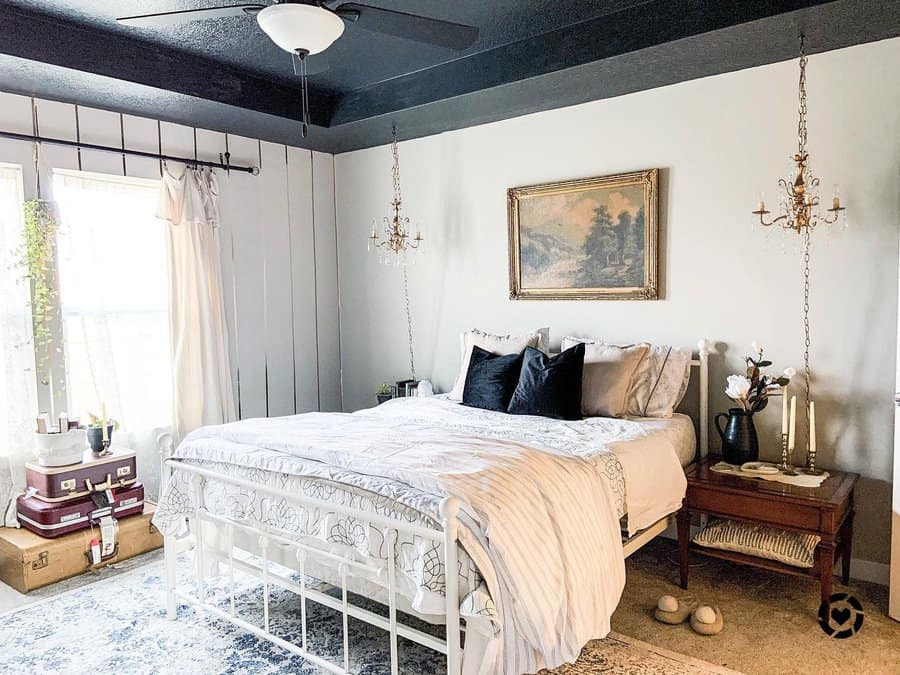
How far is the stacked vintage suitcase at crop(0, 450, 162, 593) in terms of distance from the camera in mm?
3309

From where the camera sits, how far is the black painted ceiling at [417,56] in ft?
9.67

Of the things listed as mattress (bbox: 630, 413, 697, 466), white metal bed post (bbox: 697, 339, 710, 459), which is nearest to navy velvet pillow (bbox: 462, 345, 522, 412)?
mattress (bbox: 630, 413, 697, 466)

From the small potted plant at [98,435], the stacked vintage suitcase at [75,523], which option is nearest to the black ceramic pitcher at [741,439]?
the stacked vintage suitcase at [75,523]

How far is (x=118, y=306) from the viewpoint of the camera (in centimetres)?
405

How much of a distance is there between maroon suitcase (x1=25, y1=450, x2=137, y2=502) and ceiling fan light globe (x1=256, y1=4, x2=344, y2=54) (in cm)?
250

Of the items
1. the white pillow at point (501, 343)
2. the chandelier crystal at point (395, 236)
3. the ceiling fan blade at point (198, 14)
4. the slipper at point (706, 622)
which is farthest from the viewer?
the chandelier crystal at point (395, 236)

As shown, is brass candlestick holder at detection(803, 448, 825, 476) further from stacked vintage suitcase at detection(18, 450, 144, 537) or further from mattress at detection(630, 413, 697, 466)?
stacked vintage suitcase at detection(18, 450, 144, 537)

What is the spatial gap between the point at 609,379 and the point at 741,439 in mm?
681

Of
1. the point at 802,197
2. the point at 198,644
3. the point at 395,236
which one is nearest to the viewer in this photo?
the point at 198,644

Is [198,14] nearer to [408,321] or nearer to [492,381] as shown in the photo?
[492,381]

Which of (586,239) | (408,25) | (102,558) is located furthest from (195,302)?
(408,25)

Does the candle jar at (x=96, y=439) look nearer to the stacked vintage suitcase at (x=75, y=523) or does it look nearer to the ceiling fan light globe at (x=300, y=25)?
the stacked vintage suitcase at (x=75, y=523)

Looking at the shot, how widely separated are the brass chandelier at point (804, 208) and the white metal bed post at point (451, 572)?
2012 millimetres

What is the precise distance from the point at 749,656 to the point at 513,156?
10.00 feet
